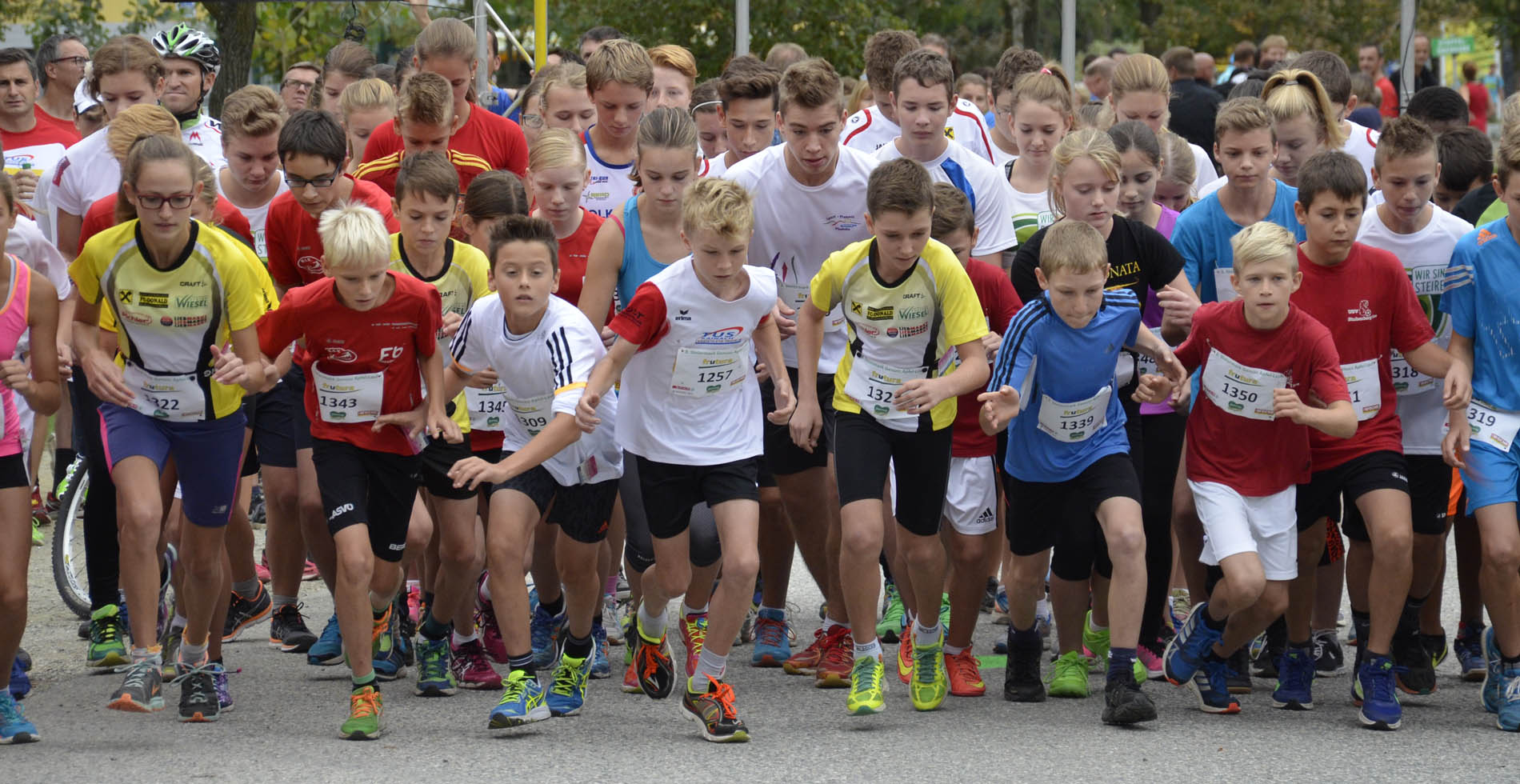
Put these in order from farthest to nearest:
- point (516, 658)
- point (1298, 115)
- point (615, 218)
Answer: point (1298, 115), point (615, 218), point (516, 658)

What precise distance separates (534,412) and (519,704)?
102cm

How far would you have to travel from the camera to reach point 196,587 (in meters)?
6.07

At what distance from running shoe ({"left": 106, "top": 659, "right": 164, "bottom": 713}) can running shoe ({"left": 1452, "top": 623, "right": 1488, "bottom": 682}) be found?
4.89 m

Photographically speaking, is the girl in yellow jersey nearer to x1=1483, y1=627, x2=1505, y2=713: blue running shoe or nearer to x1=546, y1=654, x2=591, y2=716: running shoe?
x1=546, y1=654, x2=591, y2=716: running shoe

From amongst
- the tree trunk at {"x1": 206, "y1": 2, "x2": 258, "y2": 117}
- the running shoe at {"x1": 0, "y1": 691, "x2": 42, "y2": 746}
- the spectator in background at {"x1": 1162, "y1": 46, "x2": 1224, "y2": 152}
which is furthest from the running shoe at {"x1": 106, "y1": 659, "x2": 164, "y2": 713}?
the tree trunk at {"x1": 206, "y1": 2, "x2": 258, "y2": 117}

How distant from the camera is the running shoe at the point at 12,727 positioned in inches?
223

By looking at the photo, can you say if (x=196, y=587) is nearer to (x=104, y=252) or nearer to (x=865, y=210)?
(x=104, y=252)

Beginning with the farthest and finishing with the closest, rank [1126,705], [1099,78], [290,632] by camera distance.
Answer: [1099,78]
[290,632]
[1126,705]

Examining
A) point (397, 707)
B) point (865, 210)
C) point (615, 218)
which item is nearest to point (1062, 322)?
point (865, 210)

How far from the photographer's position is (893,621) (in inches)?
292

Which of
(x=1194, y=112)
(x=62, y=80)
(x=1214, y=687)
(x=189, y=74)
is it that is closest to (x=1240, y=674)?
(x=1214, y=687)

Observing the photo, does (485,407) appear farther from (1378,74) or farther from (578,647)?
(1378,74)

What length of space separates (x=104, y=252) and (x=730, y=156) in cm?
284

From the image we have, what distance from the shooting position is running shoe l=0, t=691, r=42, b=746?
223 inches
